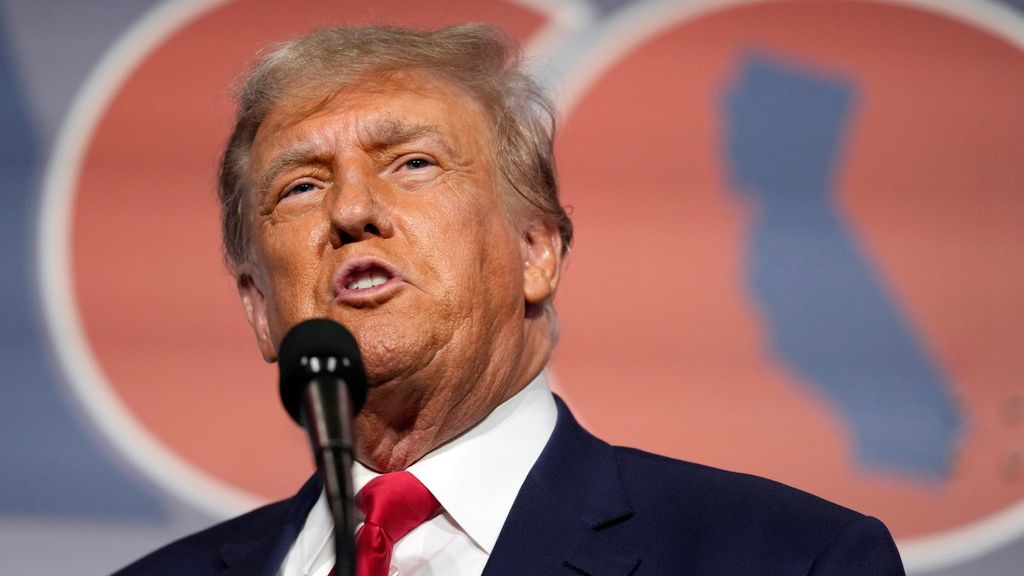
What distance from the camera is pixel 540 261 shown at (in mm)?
2062

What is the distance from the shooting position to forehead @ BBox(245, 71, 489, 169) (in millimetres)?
1918

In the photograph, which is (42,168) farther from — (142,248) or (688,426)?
(688,426)

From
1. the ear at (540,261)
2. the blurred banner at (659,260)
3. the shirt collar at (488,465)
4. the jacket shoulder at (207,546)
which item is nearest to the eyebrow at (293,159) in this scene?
the ear at (540,261)

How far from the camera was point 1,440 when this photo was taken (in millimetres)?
2688

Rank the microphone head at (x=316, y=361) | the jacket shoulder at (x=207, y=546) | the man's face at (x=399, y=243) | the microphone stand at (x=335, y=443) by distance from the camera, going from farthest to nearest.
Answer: the jacket shoulder at (x=207, y=546) < the man's face at (x=399, y=243) < the microphone head at (x=316, y=361) < the microphone stand at (x=335, y=443)

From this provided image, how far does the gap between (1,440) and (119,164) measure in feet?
2.03

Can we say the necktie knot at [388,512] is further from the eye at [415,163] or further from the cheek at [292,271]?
the eye at [415,163]

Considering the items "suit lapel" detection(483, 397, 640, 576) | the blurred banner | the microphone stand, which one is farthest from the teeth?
the blurred banner

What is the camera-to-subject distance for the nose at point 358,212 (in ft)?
5.91

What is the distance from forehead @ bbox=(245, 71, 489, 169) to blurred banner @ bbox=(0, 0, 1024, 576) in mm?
631

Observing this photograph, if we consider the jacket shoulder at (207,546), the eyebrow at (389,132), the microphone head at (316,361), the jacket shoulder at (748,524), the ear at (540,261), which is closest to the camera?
the microphone head at (316,361)

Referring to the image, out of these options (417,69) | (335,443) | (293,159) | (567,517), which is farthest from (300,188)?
(335,443)

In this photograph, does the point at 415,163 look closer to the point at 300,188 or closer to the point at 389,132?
the point at 389,132

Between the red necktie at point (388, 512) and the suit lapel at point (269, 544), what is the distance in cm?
21
